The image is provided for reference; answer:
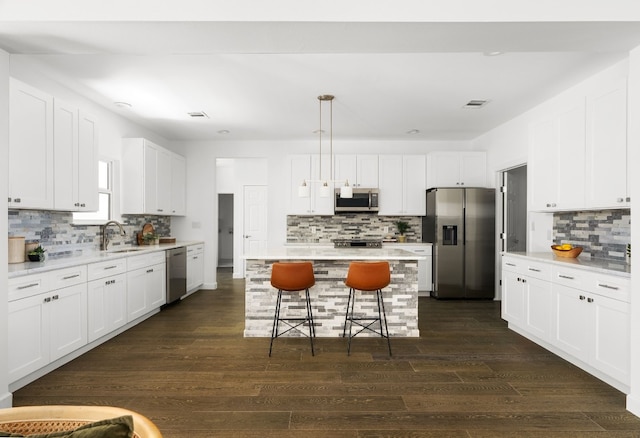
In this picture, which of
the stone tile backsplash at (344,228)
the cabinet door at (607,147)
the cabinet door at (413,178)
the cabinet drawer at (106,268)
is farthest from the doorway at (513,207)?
the cabinet drawer at (106,268)

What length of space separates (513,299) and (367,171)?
3.29 m

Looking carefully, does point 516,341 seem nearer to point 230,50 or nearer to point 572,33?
point 572,33

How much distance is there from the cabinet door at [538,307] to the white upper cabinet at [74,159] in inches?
193

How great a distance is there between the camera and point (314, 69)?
3604 mm

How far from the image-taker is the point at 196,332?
4.24 metres

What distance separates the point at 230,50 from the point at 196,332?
3175mm

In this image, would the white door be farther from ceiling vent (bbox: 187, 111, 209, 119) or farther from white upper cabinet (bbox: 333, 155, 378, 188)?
ceiling vent (bbox: 187, 111, 209, 119)

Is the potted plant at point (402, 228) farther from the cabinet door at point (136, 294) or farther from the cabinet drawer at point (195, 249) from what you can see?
the cabinet door at point (136, 294)

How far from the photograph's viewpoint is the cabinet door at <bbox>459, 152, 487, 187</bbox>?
6.22 metres

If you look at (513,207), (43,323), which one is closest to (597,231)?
(513,207)

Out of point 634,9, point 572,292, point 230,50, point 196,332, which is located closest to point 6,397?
point 196,332

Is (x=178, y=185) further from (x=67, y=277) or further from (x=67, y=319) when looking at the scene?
(x=67, y=319)

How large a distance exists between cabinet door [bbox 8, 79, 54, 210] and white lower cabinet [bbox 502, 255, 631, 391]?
4.85 m

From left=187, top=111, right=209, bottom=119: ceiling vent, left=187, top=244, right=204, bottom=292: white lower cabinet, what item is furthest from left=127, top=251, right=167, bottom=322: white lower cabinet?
left=187, top=111, right=209, bottom=119: ceiling vent
